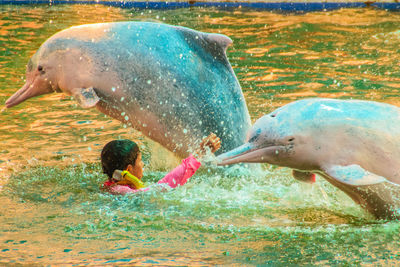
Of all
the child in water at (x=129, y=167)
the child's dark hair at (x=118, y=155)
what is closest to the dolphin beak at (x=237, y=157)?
the child in water at (x=129, y=167)

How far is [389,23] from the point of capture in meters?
14.2

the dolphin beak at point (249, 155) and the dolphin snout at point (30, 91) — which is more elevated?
the dolphin snout at point (30, 91)

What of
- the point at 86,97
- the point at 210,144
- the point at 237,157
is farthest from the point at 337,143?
the point at 86,97

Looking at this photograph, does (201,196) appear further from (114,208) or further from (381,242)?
(381,242)

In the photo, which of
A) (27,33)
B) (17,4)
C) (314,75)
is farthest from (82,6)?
(314,75)

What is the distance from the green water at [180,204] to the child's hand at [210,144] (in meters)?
0.33

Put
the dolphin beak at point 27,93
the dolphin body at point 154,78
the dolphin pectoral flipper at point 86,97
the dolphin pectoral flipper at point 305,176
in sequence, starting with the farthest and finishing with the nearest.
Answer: the dolphin beak at point 27,93 → the dolphin body at point 154,78 → the dolphin pectoral flipper at point 86,97 → the dolphin pectoral flipper at point 305,176

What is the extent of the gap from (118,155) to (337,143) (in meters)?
2.07

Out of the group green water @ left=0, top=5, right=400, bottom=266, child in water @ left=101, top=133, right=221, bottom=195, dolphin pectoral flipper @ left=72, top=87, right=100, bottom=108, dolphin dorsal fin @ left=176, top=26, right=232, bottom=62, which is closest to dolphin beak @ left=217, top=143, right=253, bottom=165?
green water @ left=0, top=5, right=400, bottom=266

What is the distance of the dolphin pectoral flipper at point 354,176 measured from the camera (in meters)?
4.36

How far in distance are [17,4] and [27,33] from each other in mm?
4388

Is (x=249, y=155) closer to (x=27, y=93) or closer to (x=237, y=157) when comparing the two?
(x=237, y=157)

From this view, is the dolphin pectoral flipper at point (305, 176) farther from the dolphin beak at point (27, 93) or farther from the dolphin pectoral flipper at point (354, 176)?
the dolphin beak at point (27, 93)

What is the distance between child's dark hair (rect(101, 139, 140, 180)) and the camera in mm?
5805
